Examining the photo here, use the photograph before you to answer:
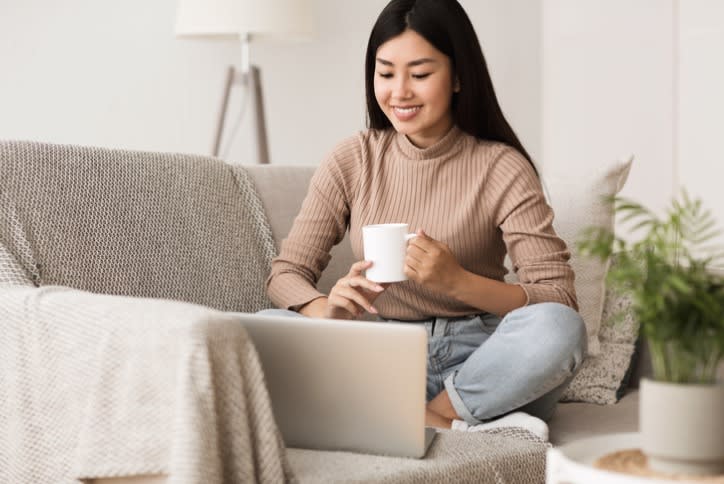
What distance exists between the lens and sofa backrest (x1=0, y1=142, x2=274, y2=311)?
5.60 feet

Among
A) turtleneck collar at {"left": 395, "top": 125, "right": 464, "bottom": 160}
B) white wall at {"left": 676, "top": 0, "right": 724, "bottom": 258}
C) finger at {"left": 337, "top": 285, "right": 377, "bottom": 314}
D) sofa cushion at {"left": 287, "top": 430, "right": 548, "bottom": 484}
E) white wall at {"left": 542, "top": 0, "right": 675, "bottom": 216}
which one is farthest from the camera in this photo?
white wall at {"left": 542, "top": 0, "right": 675, "bottom": 216}

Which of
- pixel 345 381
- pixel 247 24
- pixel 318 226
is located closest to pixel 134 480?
pixel 345 381

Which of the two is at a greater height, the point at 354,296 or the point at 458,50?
the point at 458,50

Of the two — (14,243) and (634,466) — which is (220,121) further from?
(634,466)

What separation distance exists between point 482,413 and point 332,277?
20.2 inches

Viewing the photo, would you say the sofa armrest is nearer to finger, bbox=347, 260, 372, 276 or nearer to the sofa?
the sofa

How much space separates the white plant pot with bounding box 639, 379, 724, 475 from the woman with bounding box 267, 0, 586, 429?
0.75 meters

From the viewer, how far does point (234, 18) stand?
124 inches

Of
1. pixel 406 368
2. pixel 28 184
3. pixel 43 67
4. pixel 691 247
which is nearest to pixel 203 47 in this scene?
pixel 43 67

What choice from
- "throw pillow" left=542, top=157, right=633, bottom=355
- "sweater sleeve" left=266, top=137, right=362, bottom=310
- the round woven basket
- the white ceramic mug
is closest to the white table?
the round woven basket

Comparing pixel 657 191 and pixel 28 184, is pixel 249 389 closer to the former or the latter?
pixel 28 184

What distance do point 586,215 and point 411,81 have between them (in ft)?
1.52

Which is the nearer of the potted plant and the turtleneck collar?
the potted plant

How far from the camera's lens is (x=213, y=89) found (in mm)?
3656
